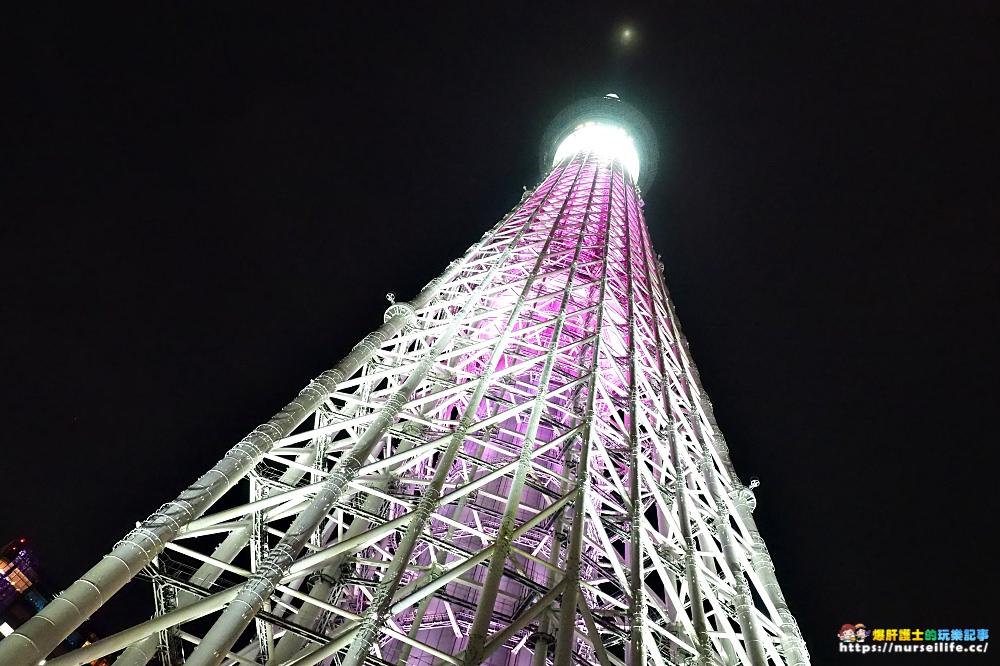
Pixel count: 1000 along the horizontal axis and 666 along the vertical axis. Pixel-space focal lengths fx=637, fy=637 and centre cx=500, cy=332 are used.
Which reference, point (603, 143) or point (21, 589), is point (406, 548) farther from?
point (21, 589)

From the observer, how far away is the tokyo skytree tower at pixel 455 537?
8.60 meters

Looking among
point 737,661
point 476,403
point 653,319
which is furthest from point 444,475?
point 653,319

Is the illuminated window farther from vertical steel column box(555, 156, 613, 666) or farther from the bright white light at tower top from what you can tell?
vertical steel column box(555, 156, 613, 666)

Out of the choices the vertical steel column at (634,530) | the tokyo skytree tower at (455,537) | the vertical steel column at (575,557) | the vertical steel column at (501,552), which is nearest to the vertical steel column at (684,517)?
the tokyo skytree tower at (455,537)

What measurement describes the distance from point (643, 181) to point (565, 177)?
1355 cm

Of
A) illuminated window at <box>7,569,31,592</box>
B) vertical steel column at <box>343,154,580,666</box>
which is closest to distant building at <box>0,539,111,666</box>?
illuminated window at <box>7,569,31,592</box>

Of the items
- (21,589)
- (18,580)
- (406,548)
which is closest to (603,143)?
(406,548)

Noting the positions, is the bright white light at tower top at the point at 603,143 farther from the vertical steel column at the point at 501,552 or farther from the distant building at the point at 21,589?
the distant building at the point at 21,589

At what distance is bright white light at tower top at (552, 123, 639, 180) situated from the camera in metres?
48.6

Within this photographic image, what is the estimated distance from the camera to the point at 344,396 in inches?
543

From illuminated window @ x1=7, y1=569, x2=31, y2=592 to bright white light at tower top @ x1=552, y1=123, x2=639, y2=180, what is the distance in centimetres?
6207

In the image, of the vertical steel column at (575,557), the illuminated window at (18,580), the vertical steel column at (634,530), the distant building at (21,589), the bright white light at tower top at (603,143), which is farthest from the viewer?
the illuminated window at (18,580)

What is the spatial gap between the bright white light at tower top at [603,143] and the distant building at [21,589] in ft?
193

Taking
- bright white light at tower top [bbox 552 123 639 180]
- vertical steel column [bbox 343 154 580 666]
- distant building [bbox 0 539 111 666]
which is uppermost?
bright white light at tower top [bbox 552 123 639 180]
